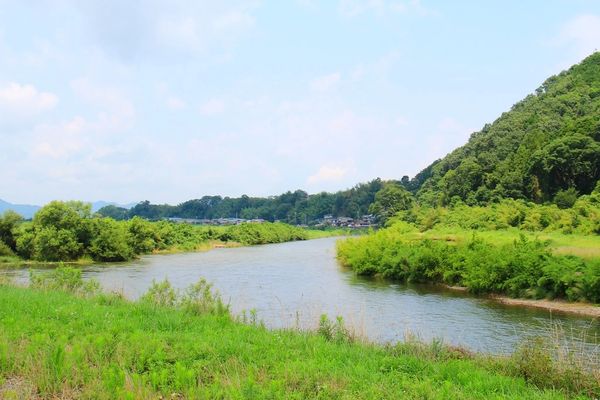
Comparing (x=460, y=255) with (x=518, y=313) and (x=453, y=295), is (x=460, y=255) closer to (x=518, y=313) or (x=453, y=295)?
(x=453, y=295)

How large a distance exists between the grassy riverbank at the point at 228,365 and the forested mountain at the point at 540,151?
181 feet

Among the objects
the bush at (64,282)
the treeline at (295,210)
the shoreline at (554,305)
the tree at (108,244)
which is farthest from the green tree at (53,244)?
the treeline at (295,210)

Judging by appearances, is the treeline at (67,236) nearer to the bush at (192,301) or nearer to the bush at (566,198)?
the bush at (192,301)

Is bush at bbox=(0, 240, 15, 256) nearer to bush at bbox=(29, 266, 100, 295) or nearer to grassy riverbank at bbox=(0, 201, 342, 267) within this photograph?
grassy riverbank at bbox=(0, 201, 342, 267)

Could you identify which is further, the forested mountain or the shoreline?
the forested mountain

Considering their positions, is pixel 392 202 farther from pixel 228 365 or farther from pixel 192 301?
pixel 228 365

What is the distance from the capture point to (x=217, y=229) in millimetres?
91062

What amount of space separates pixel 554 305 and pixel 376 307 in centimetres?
910

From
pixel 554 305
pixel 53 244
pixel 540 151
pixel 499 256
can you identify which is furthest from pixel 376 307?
pixel 540 151

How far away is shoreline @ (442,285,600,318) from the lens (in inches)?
908

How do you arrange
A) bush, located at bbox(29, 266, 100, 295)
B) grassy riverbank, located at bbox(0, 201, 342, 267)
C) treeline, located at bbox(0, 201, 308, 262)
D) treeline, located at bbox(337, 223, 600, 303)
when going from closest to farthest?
bush, located at bbox(29, 266, 100, 295) → treeline, located at bbox(337, 223, 600, 303) → grassy riverbank, located at bbox(0, 201, 342, 267) → treeline, located at bbox(0, 201, 308, 262)

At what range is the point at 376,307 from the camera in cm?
2467

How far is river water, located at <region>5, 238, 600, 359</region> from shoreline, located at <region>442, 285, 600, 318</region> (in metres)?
0.79

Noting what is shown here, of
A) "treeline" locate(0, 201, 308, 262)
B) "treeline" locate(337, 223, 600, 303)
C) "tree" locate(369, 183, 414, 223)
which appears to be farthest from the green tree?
"tree" locate(369, 183, 414, 223)
